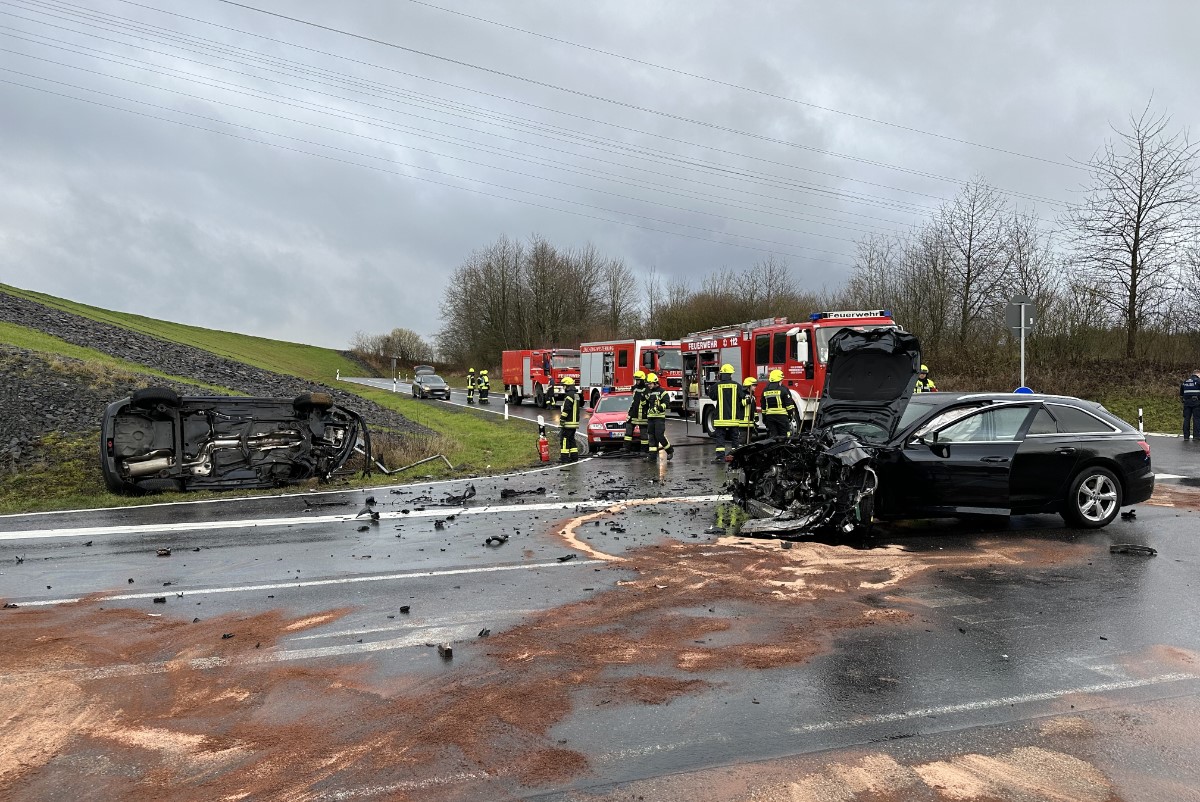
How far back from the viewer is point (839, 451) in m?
7.93

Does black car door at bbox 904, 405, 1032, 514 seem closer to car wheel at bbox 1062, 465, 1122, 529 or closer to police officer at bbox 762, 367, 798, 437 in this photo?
car wheel at bbox 1062, 465, 1122, 529

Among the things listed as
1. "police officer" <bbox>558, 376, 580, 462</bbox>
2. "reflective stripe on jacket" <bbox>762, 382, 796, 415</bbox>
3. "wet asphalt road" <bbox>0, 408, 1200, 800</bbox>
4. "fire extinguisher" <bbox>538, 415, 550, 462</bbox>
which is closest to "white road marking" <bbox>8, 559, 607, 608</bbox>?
"wet asphalt road" <bbox>0, 408, 1200, 800</bbox>

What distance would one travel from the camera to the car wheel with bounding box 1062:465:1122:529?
330 inches

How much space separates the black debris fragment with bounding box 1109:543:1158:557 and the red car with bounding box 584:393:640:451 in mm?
11620

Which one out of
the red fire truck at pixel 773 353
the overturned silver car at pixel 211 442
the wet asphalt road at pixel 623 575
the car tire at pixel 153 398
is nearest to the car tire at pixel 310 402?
the overturned silver car at pixel 211 442

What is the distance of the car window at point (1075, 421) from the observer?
855 centimetres

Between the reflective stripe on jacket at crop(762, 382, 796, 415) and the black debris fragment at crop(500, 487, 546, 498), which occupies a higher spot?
the reflective stripe on jacket at crop(762, 382, 796, 415)

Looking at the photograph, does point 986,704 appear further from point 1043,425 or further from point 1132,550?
point 1043,425

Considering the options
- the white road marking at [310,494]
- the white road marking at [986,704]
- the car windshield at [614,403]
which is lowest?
the white road marking at [986,704]

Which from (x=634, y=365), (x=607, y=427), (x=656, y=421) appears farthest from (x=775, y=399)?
(x=634, y=365)

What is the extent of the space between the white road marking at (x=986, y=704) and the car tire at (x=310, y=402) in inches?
443

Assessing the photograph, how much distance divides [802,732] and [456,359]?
7882 centimetres

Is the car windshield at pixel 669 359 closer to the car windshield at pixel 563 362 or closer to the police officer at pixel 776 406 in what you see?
the car windshield at pixel 563 362

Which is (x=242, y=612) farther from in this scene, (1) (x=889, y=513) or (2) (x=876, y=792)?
(1) (x=889, y=513)
